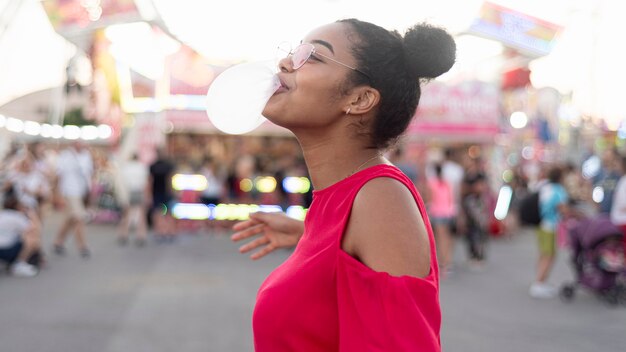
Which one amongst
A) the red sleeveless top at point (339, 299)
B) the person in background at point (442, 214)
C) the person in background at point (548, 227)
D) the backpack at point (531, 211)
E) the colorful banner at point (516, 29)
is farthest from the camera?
the colorful banner at point (516, 29)

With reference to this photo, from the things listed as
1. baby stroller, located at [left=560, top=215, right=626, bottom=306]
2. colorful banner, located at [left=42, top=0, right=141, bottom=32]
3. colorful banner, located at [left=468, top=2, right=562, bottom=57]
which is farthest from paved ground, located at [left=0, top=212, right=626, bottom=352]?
colorful banner, located at [left=468, top=2, right=562, bottom=57]

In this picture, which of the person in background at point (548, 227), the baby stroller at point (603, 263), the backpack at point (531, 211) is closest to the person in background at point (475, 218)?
the backpack at point (531, 211)

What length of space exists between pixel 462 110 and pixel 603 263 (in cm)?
973

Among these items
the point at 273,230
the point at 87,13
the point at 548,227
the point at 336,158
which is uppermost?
the point at 87,13

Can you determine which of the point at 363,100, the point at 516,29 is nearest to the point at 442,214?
the point at 363,100

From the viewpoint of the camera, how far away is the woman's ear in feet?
5.01

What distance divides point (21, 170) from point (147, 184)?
134 inches

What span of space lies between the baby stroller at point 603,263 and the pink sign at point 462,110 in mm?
9090

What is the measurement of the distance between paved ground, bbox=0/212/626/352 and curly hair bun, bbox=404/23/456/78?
12.4 ft

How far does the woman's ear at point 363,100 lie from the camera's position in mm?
1528

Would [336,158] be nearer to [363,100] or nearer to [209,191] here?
[363,100]

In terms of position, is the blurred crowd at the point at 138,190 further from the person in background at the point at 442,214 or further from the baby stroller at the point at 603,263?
the baby stroller at the point at 603,263

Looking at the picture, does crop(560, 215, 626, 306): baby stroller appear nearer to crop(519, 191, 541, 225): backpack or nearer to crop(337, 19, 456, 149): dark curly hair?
crop(519, 191, 541, 225): backpack

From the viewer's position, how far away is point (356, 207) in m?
1.39
